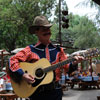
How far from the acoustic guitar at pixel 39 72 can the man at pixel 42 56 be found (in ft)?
0.18

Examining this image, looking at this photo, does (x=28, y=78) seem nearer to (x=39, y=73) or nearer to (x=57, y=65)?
(x=39, y=73)

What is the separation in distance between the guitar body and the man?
0.17 ft

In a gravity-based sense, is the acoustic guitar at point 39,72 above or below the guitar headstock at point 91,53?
below

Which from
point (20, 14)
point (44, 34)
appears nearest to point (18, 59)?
point (44, 34)

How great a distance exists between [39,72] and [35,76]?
63 millimetres

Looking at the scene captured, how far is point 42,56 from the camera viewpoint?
2850mm

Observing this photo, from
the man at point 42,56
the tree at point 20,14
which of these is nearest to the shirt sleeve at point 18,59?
the man at point 42,56

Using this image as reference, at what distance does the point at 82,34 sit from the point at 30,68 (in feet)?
54.3

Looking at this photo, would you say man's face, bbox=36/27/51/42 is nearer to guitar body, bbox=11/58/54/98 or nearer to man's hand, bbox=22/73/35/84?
guitar body, bbox=11/58/54/98

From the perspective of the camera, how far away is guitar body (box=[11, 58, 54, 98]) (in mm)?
2684

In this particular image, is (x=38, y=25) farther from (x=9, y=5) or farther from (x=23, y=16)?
(x=9, y=5)

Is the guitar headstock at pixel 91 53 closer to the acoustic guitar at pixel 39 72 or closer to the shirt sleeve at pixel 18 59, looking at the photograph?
the acoustic guitar at pixel 39 72

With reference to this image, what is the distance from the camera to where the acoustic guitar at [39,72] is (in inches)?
106

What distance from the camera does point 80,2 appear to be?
1530 cm
